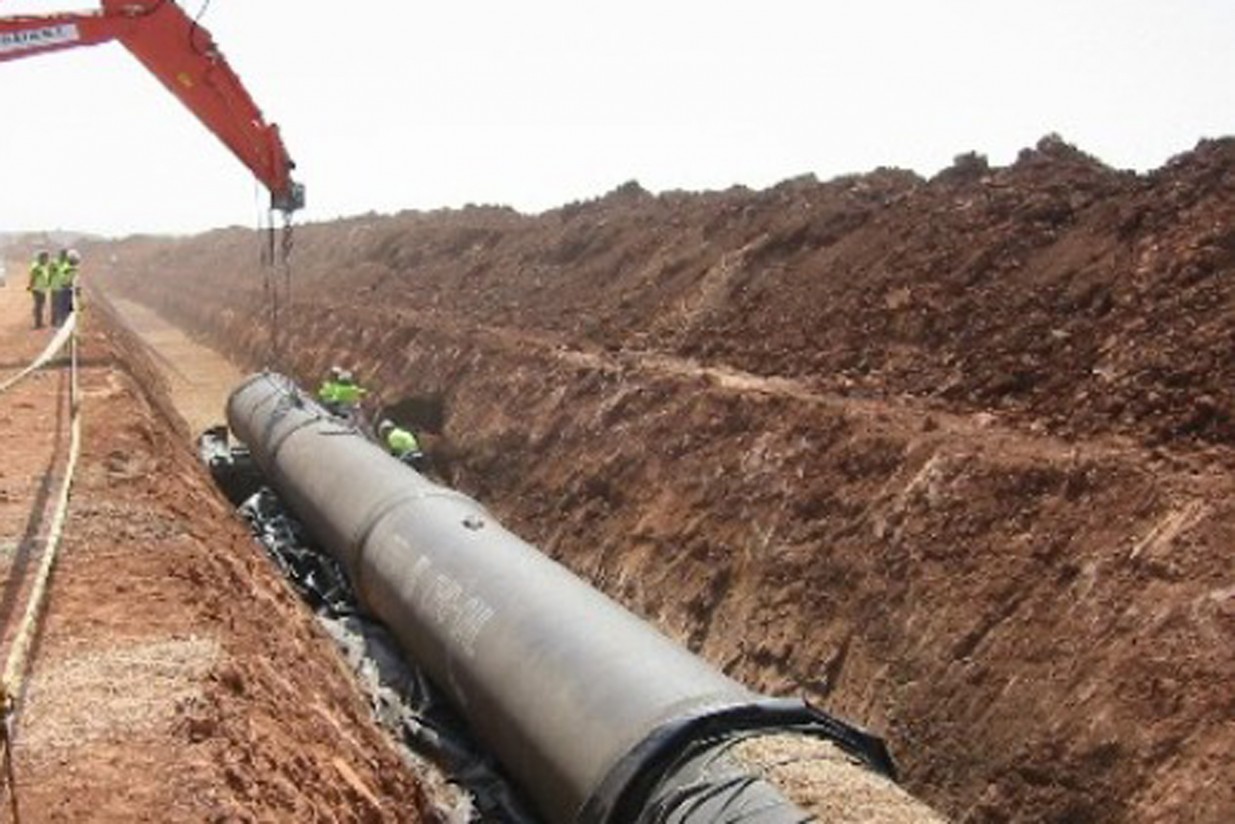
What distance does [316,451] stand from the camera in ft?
49.7

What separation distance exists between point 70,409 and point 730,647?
938 centimetres

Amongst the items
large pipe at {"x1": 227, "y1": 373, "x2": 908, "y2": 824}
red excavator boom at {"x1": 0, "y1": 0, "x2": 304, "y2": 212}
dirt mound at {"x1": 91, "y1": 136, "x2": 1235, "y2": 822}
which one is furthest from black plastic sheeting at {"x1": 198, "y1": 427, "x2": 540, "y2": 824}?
red excavator boom at {"x1": 0, "y1": 0, "x2": 304, "y2": 212}

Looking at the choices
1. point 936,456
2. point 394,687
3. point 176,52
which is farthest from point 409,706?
point 176,52

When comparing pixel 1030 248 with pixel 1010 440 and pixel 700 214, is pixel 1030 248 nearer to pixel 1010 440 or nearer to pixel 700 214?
pixel 1010 440

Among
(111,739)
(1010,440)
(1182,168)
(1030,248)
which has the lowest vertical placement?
(111,739)

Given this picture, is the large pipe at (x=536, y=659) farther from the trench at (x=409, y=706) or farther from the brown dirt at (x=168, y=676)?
the brown dirt at (x=168, y=676)

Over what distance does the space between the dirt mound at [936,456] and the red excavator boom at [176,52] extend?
6.45m

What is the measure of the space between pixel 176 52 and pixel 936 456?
12857 millimetres

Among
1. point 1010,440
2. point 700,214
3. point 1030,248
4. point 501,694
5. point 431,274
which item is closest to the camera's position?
point 501,694

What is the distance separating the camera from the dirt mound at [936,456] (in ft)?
31.5

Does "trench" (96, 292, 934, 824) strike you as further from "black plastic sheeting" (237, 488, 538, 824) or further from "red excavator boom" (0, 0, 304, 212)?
"red excavator boom" (0, 0, 304, 212)

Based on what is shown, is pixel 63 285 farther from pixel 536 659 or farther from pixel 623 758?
pixel 623 758

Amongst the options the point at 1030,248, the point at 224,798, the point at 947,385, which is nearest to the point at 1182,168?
the point at 1030,248

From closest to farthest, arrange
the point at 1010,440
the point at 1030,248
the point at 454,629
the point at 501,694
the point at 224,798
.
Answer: the point at 224,798 < the point at 501,694 < the point at 454,629 < the point at 1010,440 < the point at 1030,248
